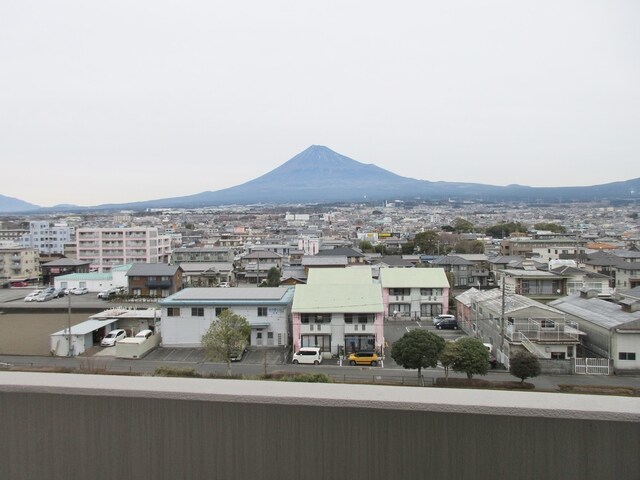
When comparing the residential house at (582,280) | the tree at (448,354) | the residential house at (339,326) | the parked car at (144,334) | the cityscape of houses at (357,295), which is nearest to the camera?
the tree at (448,354)

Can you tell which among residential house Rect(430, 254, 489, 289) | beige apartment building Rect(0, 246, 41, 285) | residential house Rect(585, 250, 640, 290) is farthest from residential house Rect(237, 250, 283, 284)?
residential house Rect(585, 250, 640, 290)

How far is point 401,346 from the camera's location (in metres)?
6.14

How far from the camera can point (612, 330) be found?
6.55 m

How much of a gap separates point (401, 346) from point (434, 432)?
16.6 feet

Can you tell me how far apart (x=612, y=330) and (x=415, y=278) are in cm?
422

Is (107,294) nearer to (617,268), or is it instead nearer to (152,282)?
(152,282)

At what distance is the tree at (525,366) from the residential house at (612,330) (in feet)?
4.82

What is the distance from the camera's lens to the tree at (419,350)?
599 cm

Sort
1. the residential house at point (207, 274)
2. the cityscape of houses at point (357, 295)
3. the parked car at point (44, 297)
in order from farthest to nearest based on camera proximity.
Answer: the residential house at point (207, 274) → the parked car at point (44, 297) → the cityscape of houses at point (357, 295)

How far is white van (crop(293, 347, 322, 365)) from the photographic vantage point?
7148 mm

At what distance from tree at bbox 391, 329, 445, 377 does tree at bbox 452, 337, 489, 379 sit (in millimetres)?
254

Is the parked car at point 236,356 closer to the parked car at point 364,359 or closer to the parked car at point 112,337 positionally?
the parked car at point 364,359

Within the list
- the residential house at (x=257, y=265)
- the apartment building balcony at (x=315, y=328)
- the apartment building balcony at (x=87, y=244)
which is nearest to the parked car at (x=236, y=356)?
the apartment building balcony at (x=315, y=328)

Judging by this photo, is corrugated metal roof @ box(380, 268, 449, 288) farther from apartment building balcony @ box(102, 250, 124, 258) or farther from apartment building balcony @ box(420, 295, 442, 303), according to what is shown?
apartment building balcony @ box(102, 250, 124, 258)
